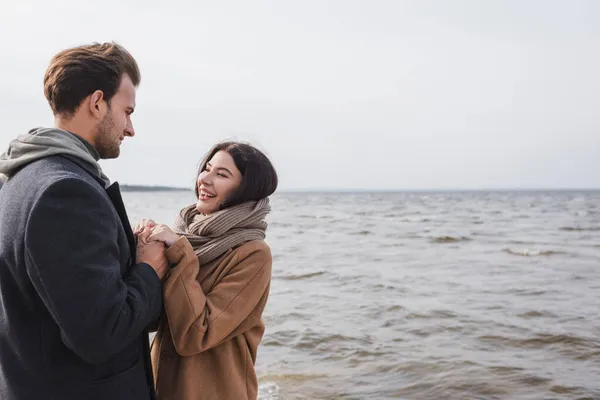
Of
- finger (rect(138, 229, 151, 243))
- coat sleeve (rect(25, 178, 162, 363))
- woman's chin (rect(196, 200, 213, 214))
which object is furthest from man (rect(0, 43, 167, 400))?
woman's chin (rect(196, 200, 213, 214))

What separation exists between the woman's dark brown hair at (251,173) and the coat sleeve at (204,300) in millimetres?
314

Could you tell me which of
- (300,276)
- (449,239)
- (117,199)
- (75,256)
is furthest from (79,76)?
(449,239)

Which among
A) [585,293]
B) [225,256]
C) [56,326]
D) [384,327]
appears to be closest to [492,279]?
[585,293]

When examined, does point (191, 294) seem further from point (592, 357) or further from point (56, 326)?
point (592, 357)

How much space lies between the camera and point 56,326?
6.84 ft

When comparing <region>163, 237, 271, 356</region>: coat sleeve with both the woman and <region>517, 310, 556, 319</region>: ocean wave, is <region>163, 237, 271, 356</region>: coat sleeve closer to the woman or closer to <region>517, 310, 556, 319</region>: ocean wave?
the woman

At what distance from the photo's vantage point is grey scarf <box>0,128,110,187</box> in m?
2.16

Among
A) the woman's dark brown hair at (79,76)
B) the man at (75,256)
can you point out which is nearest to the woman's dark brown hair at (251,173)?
the man at (75,256)

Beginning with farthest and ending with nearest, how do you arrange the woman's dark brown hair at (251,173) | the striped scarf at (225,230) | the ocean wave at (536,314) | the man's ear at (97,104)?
the ocean wave at (536,314) < the woman's dark brown hair at (251,173) < the striped scarf at (225,230) < the man's ear at (97,104)

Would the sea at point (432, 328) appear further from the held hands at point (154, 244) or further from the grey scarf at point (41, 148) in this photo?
the grey scarf at point (41, 148)

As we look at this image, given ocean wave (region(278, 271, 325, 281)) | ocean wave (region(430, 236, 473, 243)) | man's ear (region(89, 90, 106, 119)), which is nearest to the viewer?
man's ear (region(89, 90, 106, 119))

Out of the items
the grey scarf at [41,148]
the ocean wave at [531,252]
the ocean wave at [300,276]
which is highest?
the grey scarf at [41,148]

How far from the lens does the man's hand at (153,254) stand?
2471 mm

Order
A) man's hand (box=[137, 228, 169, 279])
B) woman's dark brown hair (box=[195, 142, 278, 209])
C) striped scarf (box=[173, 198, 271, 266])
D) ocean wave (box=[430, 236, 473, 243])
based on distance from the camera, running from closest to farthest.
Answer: man's hand (box=[137, 228, 169, 279]), striped scarf (box=[173, 198, 271, 266]), woman's dark brown hair (box=[195, 142, 278, 209]), ocean wave (box=[430, 236, 473, 243])
